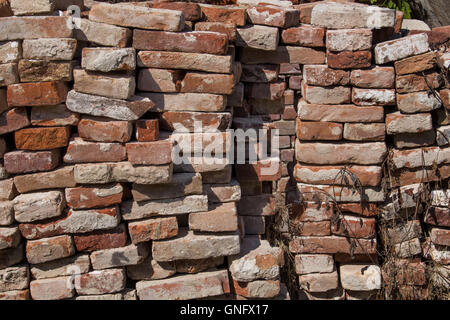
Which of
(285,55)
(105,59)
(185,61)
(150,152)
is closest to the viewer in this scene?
(105,59)

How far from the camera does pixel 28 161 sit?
304 centimetres

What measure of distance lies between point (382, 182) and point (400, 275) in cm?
78

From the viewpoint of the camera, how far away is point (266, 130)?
3.62m

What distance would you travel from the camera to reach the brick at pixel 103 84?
9.67ft

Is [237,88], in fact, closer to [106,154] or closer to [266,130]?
[266,130]

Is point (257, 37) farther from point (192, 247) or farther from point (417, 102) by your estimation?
point (192, 247)

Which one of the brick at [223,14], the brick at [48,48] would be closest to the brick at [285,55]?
the brick at [223,14]

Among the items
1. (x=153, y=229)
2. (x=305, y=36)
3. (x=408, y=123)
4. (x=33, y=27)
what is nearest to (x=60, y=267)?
(x=153, y=229)

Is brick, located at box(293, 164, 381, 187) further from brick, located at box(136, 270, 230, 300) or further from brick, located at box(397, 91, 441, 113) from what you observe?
brick, located at box(136, 270, 230, 300)

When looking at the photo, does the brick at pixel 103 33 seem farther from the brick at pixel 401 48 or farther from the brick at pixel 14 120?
the brick at pixel 401 48

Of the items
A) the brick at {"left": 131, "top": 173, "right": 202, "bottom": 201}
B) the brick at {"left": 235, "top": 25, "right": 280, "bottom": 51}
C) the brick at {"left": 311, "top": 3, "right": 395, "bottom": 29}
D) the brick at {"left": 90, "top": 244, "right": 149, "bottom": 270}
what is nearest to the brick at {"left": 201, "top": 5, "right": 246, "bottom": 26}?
the brick at {"left": 235, "top": 25, "right": 280, "bottom": 51}

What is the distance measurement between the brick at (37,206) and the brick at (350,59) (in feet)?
7.09

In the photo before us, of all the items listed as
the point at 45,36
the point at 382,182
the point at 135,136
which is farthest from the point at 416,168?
the point at 45,36

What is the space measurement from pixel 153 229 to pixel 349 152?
1.56 meters
